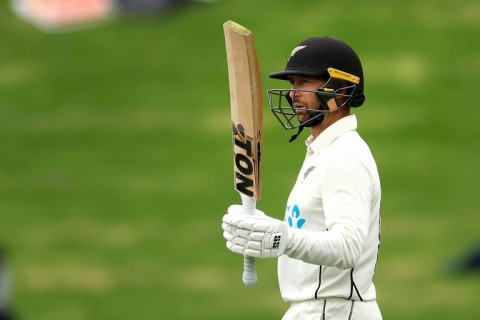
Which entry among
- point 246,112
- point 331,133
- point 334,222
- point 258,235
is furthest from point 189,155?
point 258,235

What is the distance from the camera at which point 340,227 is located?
605cm

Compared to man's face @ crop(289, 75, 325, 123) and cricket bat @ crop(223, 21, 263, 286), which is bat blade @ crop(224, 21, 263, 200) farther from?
man's face @ crop(289, 75, 325, 123)

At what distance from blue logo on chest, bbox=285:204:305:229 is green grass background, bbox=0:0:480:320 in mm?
10337

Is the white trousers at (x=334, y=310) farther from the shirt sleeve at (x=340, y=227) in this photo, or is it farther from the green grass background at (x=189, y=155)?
the green grass background at (x=189, y=155)

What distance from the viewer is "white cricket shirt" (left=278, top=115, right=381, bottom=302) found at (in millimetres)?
6043

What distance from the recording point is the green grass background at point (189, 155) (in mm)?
18016

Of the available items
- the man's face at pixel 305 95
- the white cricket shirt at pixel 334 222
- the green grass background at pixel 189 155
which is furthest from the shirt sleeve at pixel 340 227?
the green grass background at pixel 189 155

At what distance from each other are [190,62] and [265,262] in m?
5.73

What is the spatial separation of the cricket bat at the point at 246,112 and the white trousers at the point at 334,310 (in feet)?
0.95

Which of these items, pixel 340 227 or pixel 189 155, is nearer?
pixel 340 227

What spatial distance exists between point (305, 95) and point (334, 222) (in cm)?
69

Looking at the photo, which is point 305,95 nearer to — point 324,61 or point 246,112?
point 324,61

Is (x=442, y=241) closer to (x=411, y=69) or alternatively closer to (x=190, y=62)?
(x=411, y=69)

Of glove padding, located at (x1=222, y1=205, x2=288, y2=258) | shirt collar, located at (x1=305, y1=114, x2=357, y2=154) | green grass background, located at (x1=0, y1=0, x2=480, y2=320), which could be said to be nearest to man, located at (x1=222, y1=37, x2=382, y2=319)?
shirt collar, located at (x1=305, y1=114, x2=357, y2=154)
